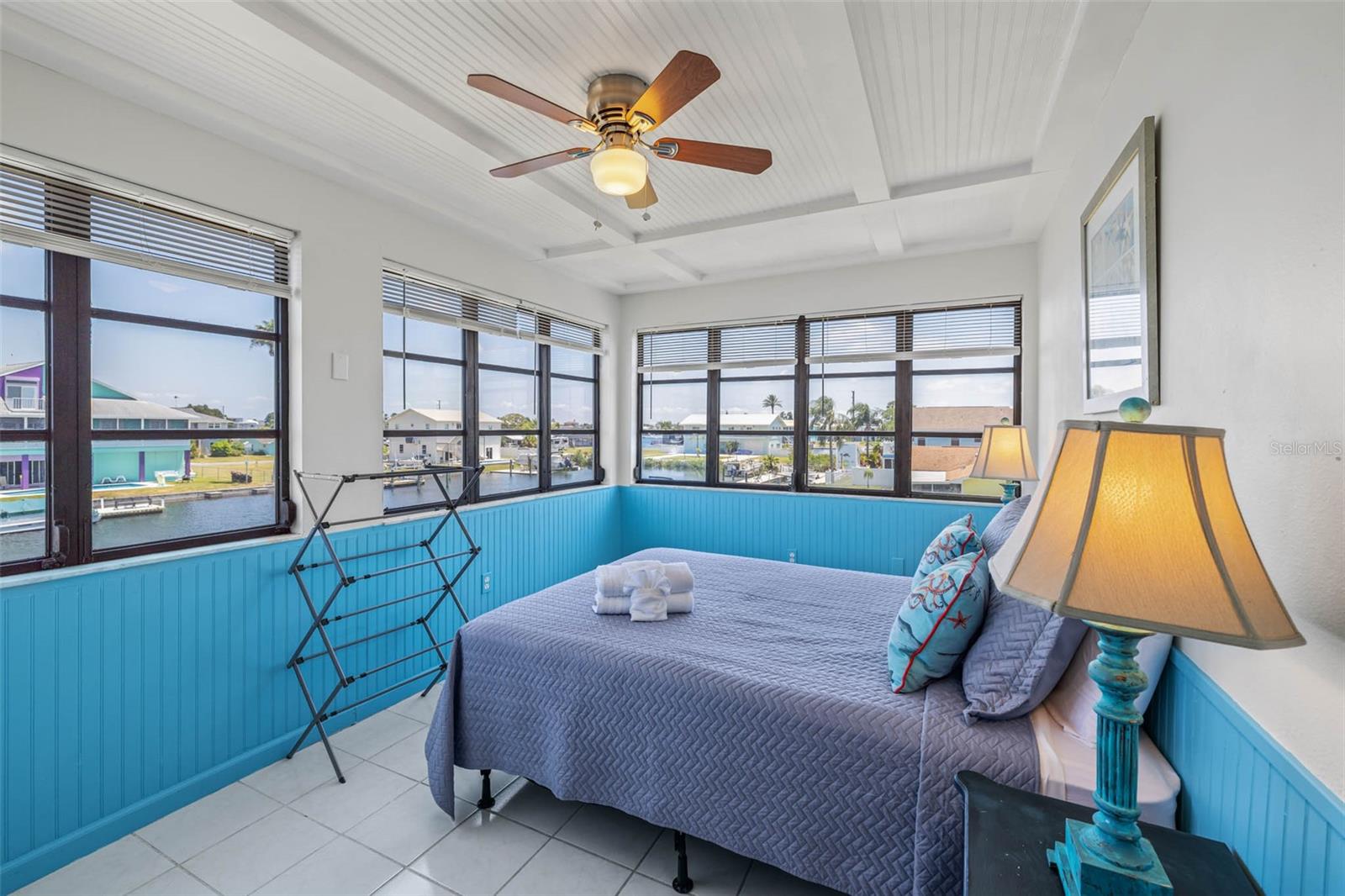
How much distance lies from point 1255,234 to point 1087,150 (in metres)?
1.68

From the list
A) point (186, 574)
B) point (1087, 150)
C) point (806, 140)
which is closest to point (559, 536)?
point (186, 574)

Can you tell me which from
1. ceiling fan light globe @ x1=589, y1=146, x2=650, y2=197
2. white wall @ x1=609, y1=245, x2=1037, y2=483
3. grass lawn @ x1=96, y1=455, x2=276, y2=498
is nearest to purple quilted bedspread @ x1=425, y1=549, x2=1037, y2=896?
grass lawn @ x1=96, y1=455, x2=276, y2=498

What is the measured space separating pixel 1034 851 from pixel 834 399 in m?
3.74

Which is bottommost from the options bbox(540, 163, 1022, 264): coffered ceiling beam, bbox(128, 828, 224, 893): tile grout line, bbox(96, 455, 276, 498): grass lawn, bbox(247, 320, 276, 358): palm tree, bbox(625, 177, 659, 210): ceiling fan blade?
bbox(128, 828, 224, 893): tile grout line

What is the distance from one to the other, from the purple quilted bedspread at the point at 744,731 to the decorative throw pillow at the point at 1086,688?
0.12 meters

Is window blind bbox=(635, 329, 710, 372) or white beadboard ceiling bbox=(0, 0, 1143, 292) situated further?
window blind bbox=(635, 329, 710, 372)

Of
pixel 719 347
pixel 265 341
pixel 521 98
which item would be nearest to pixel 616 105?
pixel 521 98

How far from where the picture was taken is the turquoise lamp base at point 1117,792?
89 cm

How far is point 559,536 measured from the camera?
14.7ft

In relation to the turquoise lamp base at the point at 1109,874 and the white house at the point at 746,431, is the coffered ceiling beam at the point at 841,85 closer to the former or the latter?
the turquoise lamp base at the point at 1109,874

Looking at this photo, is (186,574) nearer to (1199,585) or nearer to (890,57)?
(1199,585)

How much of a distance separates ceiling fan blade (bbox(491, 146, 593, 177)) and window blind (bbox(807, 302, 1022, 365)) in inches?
111

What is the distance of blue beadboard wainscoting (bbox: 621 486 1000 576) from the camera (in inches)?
162

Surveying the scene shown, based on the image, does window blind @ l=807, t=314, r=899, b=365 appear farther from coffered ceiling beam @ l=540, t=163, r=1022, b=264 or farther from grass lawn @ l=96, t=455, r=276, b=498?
grass lawn @ l=96, t=455, r=276, b=498
